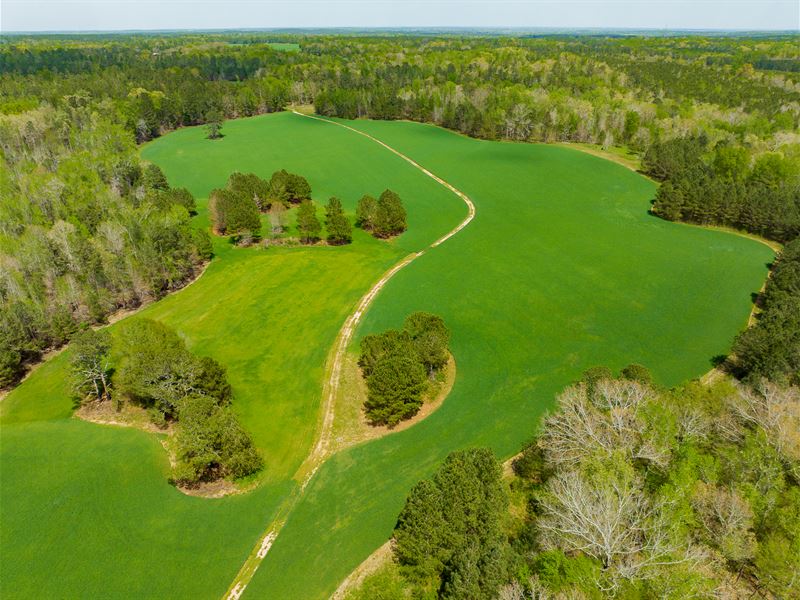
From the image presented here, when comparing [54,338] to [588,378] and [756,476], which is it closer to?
[588,378]

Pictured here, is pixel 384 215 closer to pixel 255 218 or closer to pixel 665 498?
pixel 255 218

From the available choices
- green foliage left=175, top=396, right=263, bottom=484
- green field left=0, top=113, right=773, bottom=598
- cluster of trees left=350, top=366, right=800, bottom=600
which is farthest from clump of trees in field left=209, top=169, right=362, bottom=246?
cluster of trees left=350, top=366, right=800, bottom=600

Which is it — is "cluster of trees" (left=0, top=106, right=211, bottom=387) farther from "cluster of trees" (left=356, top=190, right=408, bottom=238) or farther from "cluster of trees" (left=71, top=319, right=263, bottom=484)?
"cluster of trees" (left=356, top=190, right=408, bottom=238)

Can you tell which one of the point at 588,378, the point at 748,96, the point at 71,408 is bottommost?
the point at 71,408

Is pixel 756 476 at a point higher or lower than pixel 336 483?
higher

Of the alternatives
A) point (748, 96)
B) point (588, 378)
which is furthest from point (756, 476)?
point (748, 96)

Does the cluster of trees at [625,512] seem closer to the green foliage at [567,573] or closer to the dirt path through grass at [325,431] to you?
the green foliage at [567,573]
